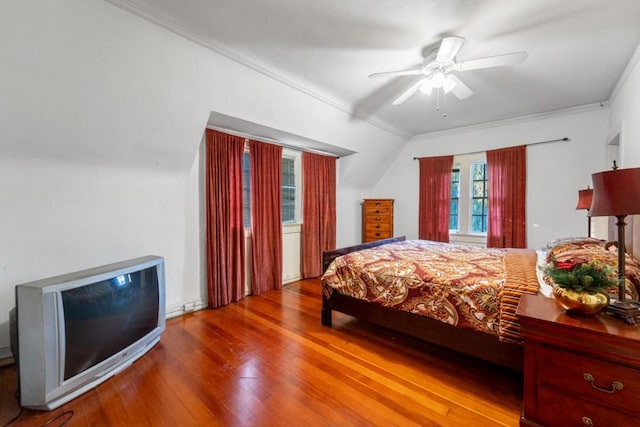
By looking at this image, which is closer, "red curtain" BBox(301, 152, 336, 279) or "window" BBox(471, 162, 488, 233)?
"red curtain" BBox(301, 152, 336, 279)

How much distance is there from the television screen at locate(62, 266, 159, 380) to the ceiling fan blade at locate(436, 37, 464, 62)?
2.86 metres

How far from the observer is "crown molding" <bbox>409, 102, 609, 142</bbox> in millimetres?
3584

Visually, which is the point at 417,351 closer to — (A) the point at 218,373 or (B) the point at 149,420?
(A) the point at 218,373

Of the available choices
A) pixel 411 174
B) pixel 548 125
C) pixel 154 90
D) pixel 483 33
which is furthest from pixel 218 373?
pixel 548 125

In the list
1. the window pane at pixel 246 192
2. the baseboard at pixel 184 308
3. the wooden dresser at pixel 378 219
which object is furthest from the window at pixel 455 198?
the baseboard at pixel 184 308

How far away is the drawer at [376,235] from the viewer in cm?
494

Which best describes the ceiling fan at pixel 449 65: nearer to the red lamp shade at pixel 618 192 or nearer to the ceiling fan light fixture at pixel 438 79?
the ceiling fan light fixture at pixel 438 79

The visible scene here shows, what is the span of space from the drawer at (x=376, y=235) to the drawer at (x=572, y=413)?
367 centimetres

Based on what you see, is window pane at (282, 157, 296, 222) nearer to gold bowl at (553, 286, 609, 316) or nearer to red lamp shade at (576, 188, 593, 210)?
gold bowl at (553, 286, 609, 316)

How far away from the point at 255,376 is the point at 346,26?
2.67 metres

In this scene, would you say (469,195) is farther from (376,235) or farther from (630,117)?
(630,117)

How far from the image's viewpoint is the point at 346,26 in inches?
80.1

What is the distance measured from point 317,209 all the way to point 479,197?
2.76 meters

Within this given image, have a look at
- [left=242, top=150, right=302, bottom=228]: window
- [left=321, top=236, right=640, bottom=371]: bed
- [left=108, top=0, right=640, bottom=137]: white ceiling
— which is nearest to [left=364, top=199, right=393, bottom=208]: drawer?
[left=242, top=150, right=302, bottom=228]: window
